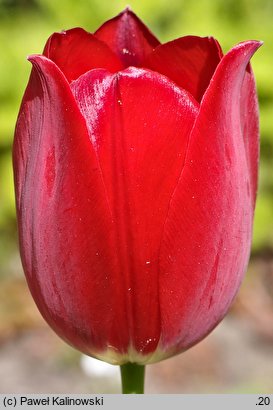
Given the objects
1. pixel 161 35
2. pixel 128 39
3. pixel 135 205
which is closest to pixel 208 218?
pixel 135 205

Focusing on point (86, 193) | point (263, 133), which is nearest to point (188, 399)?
point (86, 193)

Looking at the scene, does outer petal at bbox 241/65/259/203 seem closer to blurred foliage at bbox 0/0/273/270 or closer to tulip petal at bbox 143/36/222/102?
tulip petal at bbox 143/36/222/102

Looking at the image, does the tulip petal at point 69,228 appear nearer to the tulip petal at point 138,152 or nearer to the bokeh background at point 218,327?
the tulip petal at point 138,152

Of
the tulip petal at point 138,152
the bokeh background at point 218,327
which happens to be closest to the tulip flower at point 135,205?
the tulip petal at point 138,152

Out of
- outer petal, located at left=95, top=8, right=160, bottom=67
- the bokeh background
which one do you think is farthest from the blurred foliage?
outer petal, located at left=95, top=8, right=160, bottom=67

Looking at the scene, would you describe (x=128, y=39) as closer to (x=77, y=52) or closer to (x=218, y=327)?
(x=77, y=52)

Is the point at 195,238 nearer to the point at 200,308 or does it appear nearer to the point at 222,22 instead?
the point at 200,308
